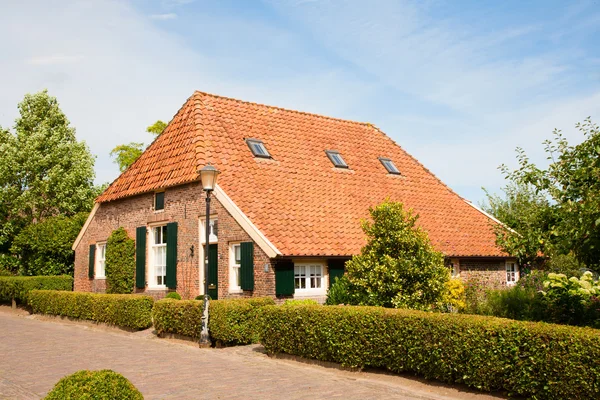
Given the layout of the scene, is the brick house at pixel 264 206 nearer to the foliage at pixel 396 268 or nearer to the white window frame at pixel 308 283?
the white window frame at pixel 308 283

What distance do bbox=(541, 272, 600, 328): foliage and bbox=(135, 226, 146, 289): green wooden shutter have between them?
14.6 metres

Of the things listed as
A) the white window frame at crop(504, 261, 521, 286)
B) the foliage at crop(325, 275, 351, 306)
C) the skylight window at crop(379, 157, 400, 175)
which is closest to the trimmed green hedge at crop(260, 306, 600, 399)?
the foliage at crop(325, 275, 351, 306)

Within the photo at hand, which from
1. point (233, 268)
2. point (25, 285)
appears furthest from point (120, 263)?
point (25, 285)

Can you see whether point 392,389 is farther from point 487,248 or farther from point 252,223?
point 487,248

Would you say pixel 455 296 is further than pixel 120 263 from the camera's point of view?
No

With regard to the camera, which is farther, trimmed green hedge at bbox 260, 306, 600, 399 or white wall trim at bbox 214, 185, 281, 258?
white wall trim at bbox 214, 185, 281, 258

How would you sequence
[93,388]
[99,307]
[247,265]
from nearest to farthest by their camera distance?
1. [93,388]
2. [247,265]
3. [99,307]

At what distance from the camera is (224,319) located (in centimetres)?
1423

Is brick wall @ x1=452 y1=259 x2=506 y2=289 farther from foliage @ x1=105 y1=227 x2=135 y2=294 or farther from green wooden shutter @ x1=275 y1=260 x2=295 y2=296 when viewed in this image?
foliage @ x1=105 y1=227 x2=135 y2=294

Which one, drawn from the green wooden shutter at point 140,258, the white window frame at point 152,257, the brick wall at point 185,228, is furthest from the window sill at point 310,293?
the green wooden shutter at point 140,258

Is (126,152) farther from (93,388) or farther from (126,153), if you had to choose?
(93,388)

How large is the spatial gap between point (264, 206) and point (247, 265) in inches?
84.6

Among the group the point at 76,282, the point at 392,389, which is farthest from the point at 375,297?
the point at 76,282

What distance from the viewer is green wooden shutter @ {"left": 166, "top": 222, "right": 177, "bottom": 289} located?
64.9 ft
